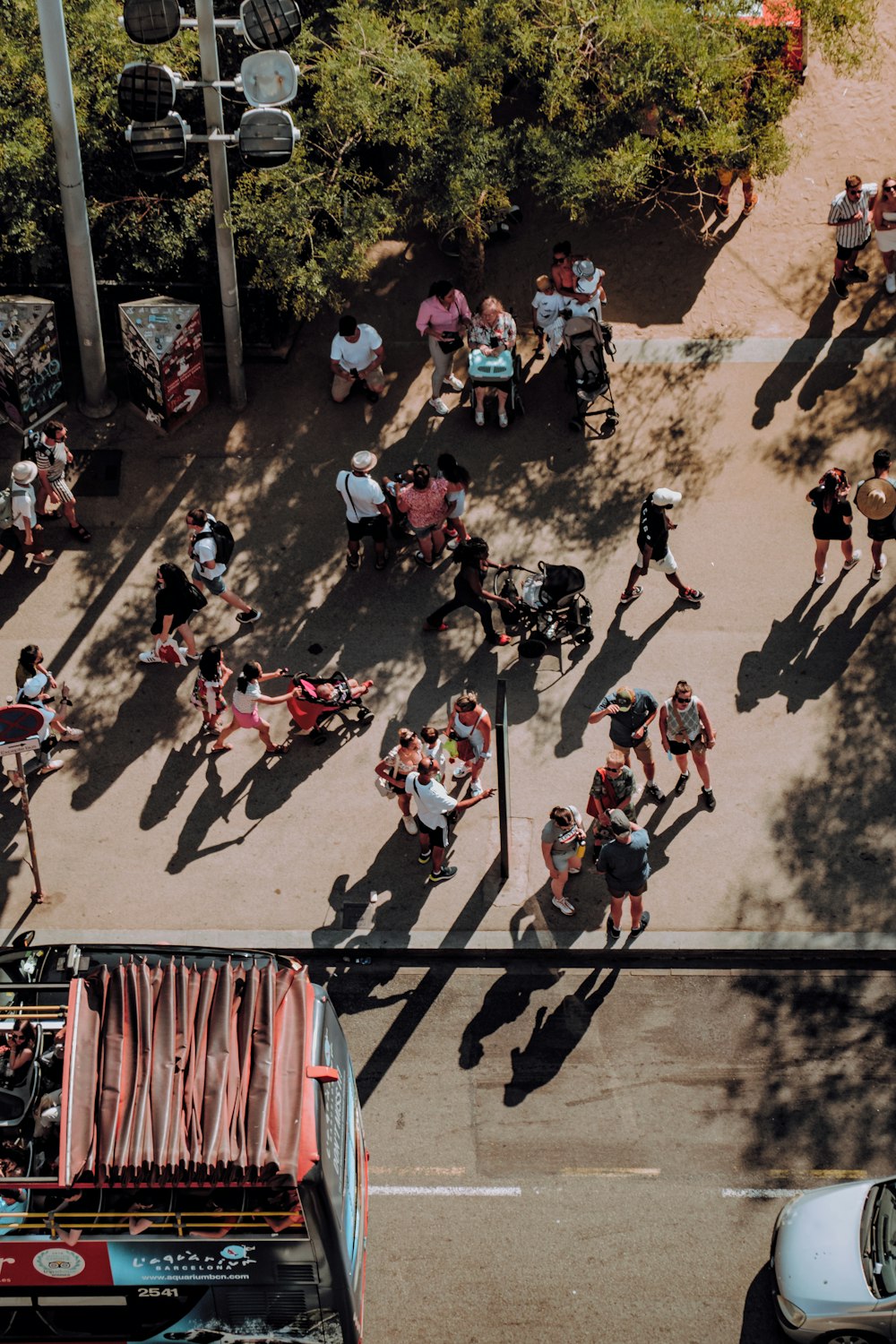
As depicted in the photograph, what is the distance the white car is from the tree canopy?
1099 cm

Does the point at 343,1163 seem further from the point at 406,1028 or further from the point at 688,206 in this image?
the point at 688,206

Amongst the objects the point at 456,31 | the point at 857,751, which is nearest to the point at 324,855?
the point at 857,751

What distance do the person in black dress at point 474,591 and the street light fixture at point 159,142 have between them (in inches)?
195

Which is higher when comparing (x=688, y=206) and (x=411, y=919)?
(x=688, y=206)

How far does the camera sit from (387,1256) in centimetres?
1201

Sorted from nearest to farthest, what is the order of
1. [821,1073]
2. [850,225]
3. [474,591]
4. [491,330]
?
1. [821,1073]
2. [474,591]
3. [491,330]
4. [850,225]

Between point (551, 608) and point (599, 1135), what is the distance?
18.2 ft

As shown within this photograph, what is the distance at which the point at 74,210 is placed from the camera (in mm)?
17266

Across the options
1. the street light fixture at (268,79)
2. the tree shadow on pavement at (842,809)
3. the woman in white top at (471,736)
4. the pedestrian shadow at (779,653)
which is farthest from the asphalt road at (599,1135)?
the street light fixture at (268,79)

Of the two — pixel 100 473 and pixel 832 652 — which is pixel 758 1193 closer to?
pixel 832 652

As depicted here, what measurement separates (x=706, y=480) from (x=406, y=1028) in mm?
7382

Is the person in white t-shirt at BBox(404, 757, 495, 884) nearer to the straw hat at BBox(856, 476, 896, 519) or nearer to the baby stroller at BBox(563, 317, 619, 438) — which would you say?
the straw hat at BBox(856, 476, 896, 519)

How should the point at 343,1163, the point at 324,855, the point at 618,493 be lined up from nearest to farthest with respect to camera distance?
1. the point at 343,1163
2. the point at 324,855
3. the point at 618,493

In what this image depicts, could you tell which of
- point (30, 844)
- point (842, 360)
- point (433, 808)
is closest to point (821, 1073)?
point (433, 808)
